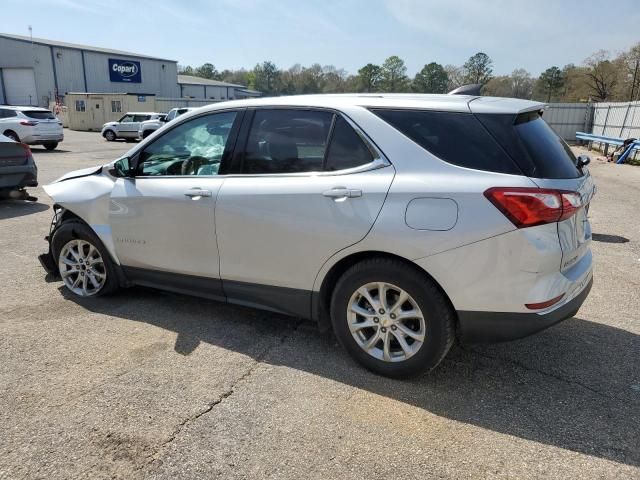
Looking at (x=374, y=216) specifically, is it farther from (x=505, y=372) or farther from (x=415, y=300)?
(x=505, y=372)

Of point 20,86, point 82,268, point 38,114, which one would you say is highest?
point 20,86

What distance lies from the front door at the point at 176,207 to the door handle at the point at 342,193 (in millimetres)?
944

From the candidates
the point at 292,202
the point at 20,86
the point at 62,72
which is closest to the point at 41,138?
the point at 292,202

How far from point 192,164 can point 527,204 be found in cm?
253

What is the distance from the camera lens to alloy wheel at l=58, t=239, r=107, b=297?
451cm

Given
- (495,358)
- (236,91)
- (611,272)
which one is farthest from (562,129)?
(236,91)

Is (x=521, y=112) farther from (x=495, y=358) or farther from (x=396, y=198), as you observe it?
(x=495, y=358)

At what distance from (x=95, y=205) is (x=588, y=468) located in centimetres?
402

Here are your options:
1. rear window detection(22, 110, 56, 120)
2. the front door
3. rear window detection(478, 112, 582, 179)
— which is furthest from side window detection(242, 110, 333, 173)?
rear window detection(22, 110, 56, 120)

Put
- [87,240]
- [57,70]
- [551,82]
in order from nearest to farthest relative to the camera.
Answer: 1. [87,240]
2. [57,70]
3. [551,82]

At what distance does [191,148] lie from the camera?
3.99m

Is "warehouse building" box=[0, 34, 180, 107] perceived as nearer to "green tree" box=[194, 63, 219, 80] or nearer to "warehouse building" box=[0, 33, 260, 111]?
"warehouse building" box=[0, 33, 260, 111]

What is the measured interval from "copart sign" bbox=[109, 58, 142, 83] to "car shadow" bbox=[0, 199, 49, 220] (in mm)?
49756

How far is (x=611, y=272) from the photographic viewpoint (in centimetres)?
553
